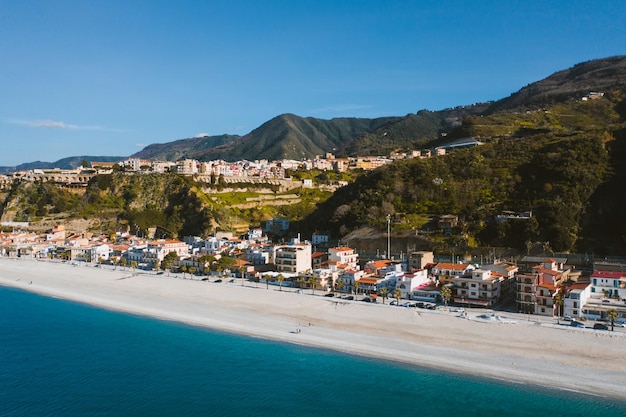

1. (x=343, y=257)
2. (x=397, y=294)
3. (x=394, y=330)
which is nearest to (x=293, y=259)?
(x=343, y=257)

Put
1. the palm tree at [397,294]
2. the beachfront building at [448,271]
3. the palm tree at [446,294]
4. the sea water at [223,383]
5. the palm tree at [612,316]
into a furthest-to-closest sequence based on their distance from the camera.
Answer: the beachfront building at [448,271], the palm tree at [397,294], the palm tree at [446,294], the palm tree at [612,316], the sea water at [223,383]

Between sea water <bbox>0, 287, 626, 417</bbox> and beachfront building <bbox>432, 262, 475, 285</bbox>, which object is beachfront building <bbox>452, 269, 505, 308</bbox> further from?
sea water <bbox>0, 287, 626, 417</bbox>

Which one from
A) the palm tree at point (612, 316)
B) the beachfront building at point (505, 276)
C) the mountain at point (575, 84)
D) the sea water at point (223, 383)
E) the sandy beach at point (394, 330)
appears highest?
the mountain at point (575, 84)

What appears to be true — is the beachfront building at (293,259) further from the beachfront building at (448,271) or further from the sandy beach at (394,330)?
the beachfront building at (448,271)

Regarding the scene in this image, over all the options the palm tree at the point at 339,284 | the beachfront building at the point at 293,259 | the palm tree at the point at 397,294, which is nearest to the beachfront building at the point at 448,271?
the palm tree at the point at 397,294

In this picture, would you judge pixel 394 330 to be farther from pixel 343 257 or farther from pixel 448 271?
pixel 343 257

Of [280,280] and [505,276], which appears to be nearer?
[505,276]

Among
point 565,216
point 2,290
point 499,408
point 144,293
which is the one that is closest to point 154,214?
point 2,290

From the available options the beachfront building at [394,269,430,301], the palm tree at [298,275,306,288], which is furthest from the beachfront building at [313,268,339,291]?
the beachfront building at [394,269,430,301]
